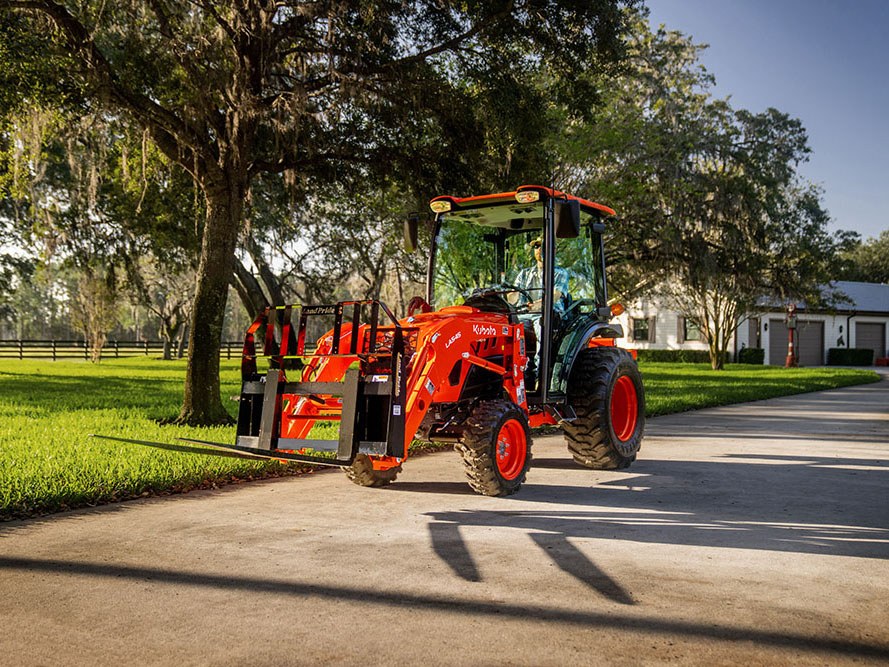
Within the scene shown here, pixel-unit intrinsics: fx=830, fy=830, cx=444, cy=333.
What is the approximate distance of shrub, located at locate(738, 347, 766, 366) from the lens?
139ft

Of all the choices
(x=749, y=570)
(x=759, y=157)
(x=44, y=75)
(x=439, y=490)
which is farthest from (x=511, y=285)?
(x=759, y=157)

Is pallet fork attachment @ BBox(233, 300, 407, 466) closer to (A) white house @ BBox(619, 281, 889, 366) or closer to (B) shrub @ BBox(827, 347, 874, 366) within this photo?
(A) white house @ BBox(619, 281, 889, 366)

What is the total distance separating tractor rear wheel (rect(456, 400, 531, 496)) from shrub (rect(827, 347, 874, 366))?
43.6m

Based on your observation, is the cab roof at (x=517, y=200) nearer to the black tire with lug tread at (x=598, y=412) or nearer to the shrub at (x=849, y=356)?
the black tire with lug tread at (x=598, y=412)

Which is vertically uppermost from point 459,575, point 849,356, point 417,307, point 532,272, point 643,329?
point 643,329

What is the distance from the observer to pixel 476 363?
732cm

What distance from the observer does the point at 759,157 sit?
2730 centimetres

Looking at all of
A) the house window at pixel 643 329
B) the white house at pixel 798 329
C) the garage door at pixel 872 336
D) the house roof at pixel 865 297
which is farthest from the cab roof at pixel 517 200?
the garage door at pixel 872 336

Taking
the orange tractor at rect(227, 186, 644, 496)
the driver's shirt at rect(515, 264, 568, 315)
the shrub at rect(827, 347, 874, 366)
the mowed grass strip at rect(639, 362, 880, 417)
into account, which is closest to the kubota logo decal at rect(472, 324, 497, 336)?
the orange tractor at rect(227, 186, 644, 496)

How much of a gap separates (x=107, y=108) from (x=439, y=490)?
7578mm

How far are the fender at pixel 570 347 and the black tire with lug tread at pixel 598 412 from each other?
0.47ft

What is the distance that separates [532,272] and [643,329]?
42.5 metres

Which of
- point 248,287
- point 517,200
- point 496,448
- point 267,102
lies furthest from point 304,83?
point 248,287

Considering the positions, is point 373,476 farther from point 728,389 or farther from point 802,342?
point 802,342
